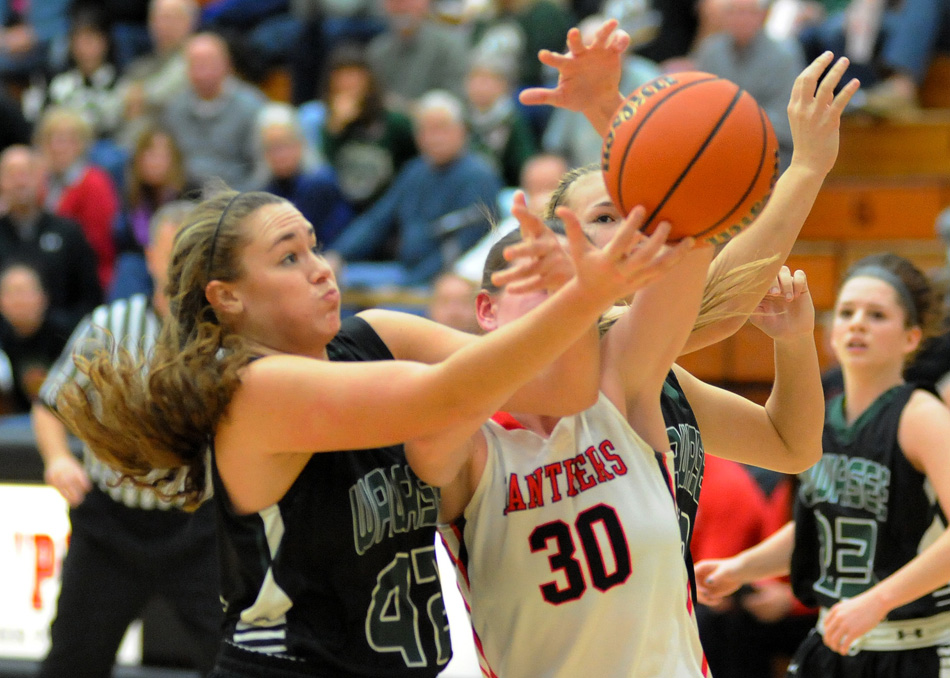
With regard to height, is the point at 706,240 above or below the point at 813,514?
above

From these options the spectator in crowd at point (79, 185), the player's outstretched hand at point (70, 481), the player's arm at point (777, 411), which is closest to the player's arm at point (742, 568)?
the player's arm at point (777, 411)

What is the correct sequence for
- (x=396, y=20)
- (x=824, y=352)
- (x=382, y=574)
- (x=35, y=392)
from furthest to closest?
(x=396, y=20) < (x=35, y=392) < (x=824, y=352) < (x=382, y=574)

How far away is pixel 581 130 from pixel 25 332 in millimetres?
3739

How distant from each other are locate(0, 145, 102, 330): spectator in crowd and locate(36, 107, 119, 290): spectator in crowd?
378 millimetres

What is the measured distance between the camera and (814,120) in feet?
8.99

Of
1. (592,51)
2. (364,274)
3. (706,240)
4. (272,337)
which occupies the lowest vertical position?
(364,274)

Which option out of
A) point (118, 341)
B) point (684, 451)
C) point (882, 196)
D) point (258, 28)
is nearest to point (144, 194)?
point (258, 28)

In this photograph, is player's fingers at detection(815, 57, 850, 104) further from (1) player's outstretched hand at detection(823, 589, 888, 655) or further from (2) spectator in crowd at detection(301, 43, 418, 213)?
(2) spectator in crowd at detection(301, 43, 418, 213)

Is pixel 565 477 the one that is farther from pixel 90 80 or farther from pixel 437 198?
pixel 90 80

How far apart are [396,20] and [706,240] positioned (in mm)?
7164

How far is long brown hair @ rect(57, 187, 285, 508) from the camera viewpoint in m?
2.49

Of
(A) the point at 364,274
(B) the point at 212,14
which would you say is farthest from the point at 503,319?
(B) the point at 212,14

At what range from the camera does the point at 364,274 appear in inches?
306

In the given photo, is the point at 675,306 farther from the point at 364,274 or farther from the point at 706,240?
the point at 364,274
